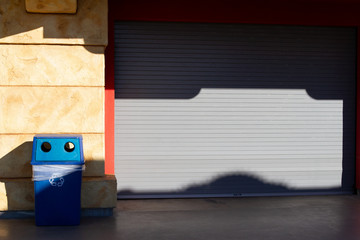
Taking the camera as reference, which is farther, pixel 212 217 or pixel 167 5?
pixel 167 5

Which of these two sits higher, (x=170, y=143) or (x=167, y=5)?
(x=167, y=5)

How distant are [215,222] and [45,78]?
2.90m

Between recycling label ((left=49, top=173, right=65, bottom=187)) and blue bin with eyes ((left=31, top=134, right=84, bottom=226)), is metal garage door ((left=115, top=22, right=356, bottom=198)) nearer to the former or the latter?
blue bin with eyes ((left=31, top=134, right=84, bottom=226))

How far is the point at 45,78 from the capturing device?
6672mm

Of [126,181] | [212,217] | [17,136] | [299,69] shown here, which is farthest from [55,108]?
[299,69]

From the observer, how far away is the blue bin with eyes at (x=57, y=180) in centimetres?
604

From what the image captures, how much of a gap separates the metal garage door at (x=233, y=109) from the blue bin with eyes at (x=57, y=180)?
1.93 metres

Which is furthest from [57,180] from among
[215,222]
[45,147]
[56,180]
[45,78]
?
[215,222]

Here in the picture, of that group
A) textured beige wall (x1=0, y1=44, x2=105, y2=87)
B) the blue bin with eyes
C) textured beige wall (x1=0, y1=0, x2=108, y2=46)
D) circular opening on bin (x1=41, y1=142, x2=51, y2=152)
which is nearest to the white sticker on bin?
the blue bin with eyes

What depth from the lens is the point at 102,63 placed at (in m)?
6.78

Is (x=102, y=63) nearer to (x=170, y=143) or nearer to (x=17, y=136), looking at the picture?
(x=17, y=136)

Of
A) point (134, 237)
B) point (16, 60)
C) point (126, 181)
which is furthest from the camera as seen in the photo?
point (126, 181)

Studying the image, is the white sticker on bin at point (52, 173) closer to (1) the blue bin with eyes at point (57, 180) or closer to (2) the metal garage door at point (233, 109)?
(1) the blue bin with eyes at point (57, 180)

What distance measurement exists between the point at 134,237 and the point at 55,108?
6.91 ft
